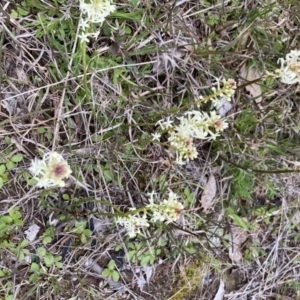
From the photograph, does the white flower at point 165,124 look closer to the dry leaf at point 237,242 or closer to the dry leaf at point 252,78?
the dry leaf at point 252,78

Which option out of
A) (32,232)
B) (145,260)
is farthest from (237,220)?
(32,232)

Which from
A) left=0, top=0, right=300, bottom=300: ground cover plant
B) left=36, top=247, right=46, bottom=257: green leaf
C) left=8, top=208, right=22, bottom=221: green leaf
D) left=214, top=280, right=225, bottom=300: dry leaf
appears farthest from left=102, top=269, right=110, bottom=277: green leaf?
left=214, top=280, right=225, bottom=300: dry leaf

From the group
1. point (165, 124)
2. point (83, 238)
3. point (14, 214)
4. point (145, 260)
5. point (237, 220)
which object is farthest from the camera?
point (237, 220)

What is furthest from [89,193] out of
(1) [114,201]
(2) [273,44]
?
(2) [273,44]

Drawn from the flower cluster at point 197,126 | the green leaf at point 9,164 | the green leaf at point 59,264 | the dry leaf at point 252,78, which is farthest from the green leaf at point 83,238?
the dry leaf at point 252,78

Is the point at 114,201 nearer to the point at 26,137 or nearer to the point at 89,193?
the point at 89,193

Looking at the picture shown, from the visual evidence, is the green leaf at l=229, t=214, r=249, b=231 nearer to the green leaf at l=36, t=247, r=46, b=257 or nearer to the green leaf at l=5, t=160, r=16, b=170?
the green leaf at l=36, t=247, r=46, b=257

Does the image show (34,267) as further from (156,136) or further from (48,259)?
(156,136)

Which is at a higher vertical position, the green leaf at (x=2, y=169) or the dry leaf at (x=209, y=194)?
the green leaf at (x=2, y=169)
